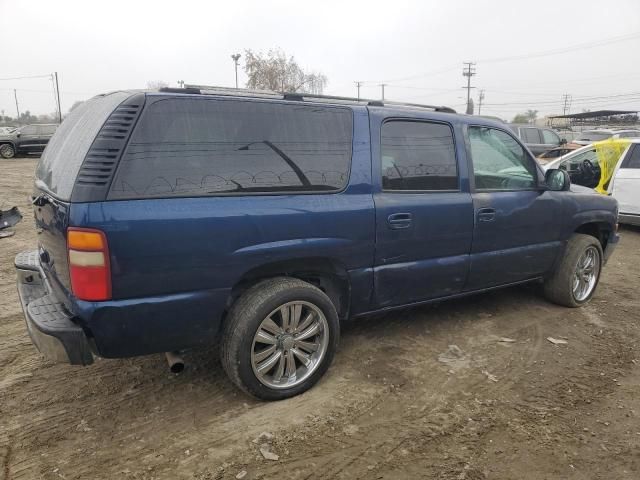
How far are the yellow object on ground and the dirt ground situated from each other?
17.8ft

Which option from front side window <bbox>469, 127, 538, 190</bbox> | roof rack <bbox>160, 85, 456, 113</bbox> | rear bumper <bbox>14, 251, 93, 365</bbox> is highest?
roof rack <bbox>160, 85, 456, 113</bbox>

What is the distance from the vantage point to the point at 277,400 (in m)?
3.11

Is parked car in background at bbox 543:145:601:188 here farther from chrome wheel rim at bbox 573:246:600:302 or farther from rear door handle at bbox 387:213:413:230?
rear door handle at bbox 387:213:413:230

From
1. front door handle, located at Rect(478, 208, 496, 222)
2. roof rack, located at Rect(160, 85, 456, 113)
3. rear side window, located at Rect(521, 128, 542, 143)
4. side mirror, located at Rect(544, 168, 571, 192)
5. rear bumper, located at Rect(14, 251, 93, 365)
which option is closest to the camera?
rear bumper, located at Rect(14, 251, 93, 365)

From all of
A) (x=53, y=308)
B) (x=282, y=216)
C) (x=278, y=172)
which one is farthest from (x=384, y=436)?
(x=53, y=308)

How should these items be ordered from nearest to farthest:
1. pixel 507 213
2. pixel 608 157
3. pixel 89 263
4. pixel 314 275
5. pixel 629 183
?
1. pixel 89 263
2. pixel 314 275
3. pixel 507 213
4. pixel 629 183
5. pixel 608 157

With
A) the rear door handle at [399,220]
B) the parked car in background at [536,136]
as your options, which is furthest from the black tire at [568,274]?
the parked car in background at [536,136]

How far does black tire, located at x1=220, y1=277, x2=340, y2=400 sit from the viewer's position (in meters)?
2.88

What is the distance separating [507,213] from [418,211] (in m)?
1.02

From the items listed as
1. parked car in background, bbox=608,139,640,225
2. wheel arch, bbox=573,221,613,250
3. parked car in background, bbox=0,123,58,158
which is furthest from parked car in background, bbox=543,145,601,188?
→ parked car in background, bbox=0,123,58,158

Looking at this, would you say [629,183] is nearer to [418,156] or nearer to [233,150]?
[418,156]

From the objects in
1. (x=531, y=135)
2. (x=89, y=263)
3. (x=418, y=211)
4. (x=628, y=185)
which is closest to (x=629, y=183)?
(x=628, y=185)

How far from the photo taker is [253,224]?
9.23ft

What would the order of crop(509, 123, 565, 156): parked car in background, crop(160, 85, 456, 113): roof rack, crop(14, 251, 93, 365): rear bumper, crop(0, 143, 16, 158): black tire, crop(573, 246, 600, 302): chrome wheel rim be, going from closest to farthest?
crop(14, 251, 93, 365): rear bumper
crop(160, 85, 456, 113): roof rack
crop(573, 246, 600, 302): chrome wheel rim
crop(509, 123, 565, 156): parked car in background
crop(0, 143, 16, 158): black tire
